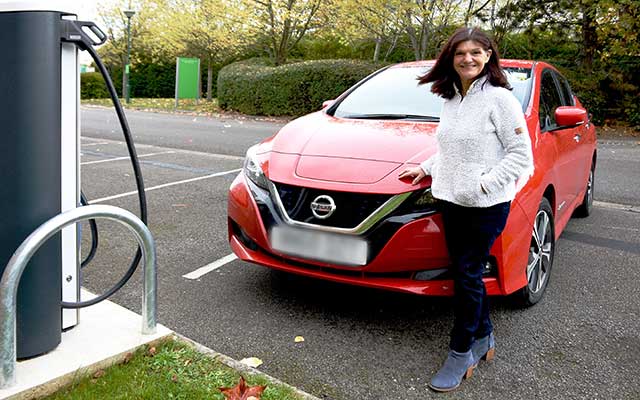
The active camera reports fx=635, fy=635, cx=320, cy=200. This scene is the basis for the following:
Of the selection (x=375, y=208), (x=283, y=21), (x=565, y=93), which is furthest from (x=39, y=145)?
(x=283, y=21)

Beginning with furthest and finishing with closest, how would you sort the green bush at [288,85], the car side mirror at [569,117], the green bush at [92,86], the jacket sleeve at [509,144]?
the green bush at [92,86], the green bush at [288,85], the car side mirror at [569,117], the jacket sleeve at [509,144]

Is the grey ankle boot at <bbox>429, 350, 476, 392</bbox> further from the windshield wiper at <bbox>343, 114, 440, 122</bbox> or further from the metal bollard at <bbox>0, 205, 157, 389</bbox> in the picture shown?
the windshield wiper at <bbox>343, 114, 440, 122</bbox>

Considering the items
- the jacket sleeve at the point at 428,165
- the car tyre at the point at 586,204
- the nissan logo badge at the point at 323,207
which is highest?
the jacket sleeve at the point at 428,165

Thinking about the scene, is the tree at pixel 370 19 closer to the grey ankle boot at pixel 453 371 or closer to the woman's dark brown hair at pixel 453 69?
the woman's dark brown hair at pixel 453 69

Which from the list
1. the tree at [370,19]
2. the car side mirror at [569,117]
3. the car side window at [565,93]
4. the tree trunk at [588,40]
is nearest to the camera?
the car side mirror at [569,117]

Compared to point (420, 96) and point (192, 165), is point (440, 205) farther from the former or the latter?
point (192, 165)

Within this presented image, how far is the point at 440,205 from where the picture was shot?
3.03 m

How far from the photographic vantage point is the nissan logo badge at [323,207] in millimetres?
3121

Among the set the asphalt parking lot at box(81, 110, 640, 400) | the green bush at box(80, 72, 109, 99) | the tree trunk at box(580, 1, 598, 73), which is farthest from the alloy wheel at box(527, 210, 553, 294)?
the green bush at box(80, 72, 109, 99)

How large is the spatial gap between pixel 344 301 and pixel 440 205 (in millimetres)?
1001

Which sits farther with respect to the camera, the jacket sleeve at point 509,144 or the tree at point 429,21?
the tree at point 429,21

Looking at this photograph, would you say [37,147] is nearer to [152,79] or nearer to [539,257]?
[539,257]

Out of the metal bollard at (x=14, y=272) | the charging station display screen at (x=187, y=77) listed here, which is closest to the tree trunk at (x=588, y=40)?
the charging station display screen at (x=187, y=77)

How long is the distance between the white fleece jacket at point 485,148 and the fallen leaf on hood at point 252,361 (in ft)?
3.76
